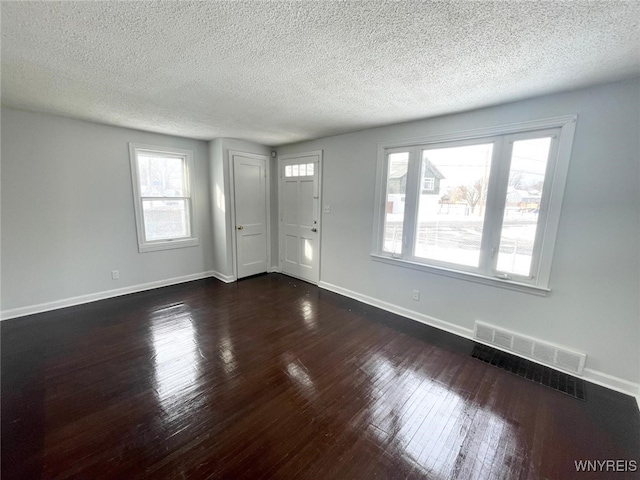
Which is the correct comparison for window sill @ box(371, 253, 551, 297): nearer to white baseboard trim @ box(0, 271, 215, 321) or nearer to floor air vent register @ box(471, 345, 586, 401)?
floor air vent register @ box(471, 345, 586, 401)

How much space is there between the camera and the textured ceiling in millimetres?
1276

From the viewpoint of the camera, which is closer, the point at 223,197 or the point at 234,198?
the point at 223,197

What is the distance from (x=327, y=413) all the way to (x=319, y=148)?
11.4 feet

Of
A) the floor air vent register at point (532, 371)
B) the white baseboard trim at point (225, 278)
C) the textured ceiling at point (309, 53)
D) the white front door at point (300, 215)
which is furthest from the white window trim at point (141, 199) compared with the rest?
the floor air vent register at point (532, 371)

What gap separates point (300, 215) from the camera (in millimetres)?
4566

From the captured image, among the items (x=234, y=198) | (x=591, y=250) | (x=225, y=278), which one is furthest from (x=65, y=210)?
(x=591, y=250)

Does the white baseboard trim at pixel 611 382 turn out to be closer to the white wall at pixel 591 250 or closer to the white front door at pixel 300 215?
the white wall at pixel 591 250

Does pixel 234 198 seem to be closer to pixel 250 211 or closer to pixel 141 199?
pixel 250 211

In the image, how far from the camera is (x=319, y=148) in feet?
13.3

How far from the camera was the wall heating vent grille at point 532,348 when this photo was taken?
7.30ft

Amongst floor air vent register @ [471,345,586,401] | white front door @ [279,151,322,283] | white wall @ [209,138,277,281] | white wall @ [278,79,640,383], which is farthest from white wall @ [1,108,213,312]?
floor air vent register @ [471,345,586,401]

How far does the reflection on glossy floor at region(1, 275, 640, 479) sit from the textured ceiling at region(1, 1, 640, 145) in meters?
2.38

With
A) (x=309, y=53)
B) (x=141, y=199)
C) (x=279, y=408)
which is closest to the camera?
(x=309, y=53)

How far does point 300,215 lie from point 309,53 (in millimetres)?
3029
